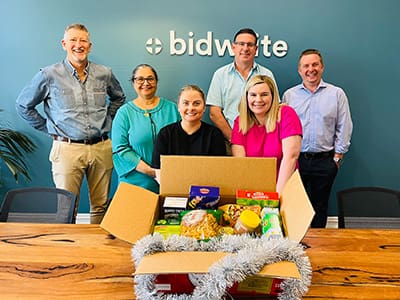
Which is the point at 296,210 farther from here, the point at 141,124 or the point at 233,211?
the point at 141,124

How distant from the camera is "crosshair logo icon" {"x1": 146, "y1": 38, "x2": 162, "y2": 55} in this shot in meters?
3.05

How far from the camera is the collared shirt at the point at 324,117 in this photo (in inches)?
107

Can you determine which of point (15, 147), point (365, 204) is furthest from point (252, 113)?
point (15, 147)

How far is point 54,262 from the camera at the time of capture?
115 centimetres

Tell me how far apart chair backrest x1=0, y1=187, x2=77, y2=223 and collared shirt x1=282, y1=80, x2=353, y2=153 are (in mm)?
1821

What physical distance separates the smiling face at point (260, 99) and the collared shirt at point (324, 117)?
91 centimetres

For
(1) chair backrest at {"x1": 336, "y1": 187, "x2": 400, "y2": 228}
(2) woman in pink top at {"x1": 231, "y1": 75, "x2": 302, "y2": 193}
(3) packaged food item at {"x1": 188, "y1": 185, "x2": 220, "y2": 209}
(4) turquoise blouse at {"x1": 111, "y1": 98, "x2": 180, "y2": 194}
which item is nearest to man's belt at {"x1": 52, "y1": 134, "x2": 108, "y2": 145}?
(4) turquoise blouse at {"x1": 111, "y1": 98, "x2": 180, "y2": 194}

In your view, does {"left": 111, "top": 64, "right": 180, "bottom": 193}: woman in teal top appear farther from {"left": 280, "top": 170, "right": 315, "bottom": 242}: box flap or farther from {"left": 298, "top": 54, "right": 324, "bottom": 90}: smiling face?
{"left": 280, "top": 170, "right": 315, "bottom": 242}: box flap

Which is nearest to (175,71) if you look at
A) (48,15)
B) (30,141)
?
(48,15)

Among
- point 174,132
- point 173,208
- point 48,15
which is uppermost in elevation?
point 48,15

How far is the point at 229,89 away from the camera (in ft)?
8.81

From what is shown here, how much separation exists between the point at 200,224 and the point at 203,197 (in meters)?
0.16

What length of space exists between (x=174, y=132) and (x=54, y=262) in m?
1.03

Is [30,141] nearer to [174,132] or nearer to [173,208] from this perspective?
[174,132]
